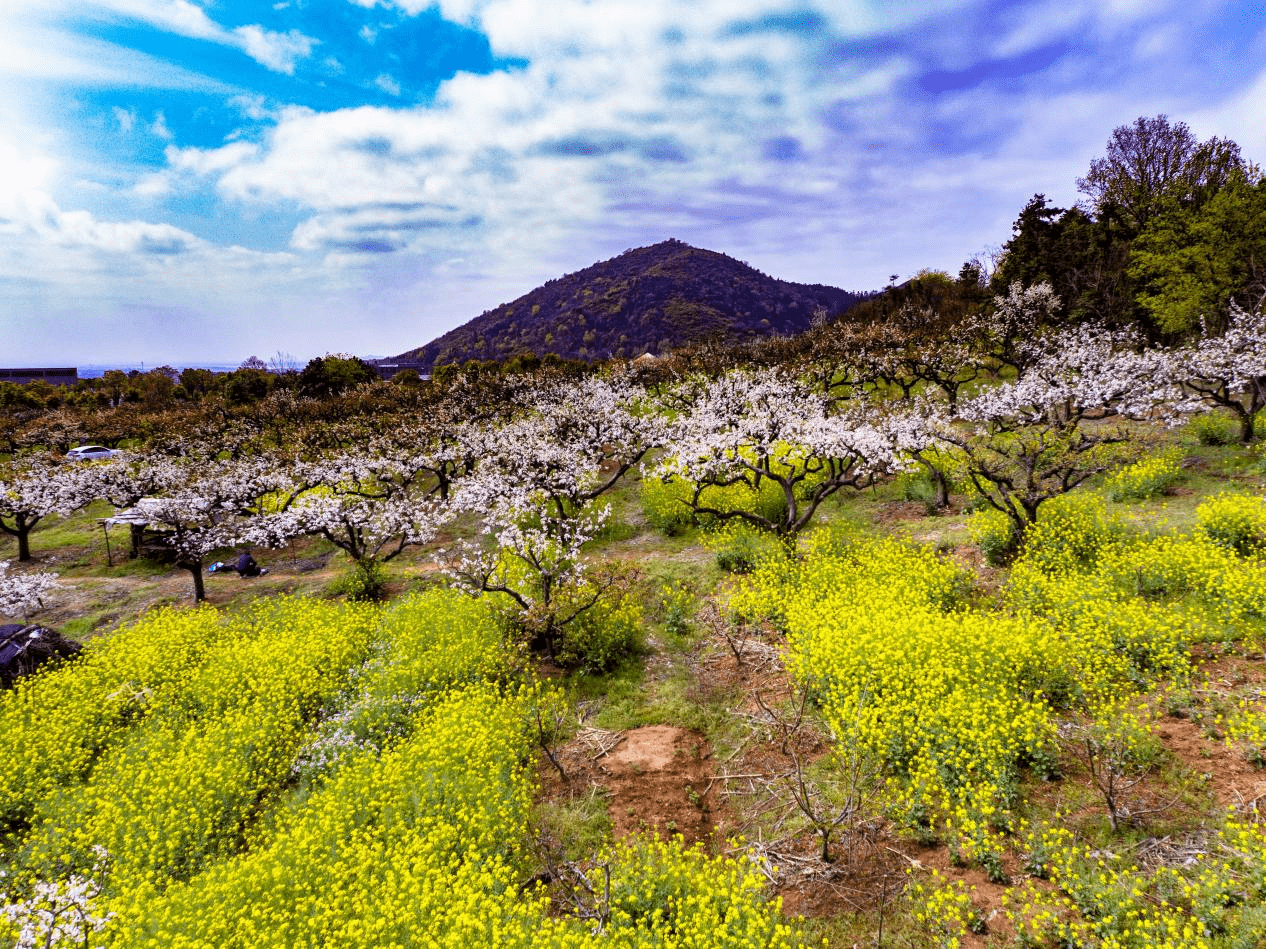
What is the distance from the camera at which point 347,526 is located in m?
20.4

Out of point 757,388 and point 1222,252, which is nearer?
point 1222,252

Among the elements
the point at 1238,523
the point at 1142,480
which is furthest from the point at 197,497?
the point at 1142,480

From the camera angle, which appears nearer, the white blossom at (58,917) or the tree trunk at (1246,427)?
the white blossom at (58,917)

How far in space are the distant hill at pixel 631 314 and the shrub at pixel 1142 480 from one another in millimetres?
112253

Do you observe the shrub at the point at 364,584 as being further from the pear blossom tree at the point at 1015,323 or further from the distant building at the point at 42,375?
the distant building at the point at 42,375

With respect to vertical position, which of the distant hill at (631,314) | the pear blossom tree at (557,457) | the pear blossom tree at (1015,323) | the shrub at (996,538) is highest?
the distant hill at (631,314)

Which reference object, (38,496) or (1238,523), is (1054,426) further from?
(38,496)

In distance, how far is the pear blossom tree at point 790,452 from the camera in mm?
19062

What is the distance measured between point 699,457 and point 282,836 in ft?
55.5

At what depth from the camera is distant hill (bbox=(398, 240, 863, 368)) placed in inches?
5960

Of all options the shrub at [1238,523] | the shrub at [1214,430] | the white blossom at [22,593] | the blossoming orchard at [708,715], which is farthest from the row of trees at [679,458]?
the white blossom at [22,593]

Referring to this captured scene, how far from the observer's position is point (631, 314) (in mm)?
161250

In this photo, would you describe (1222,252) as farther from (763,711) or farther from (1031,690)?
(763,711)

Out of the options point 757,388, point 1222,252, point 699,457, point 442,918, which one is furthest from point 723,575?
point 1222,252
